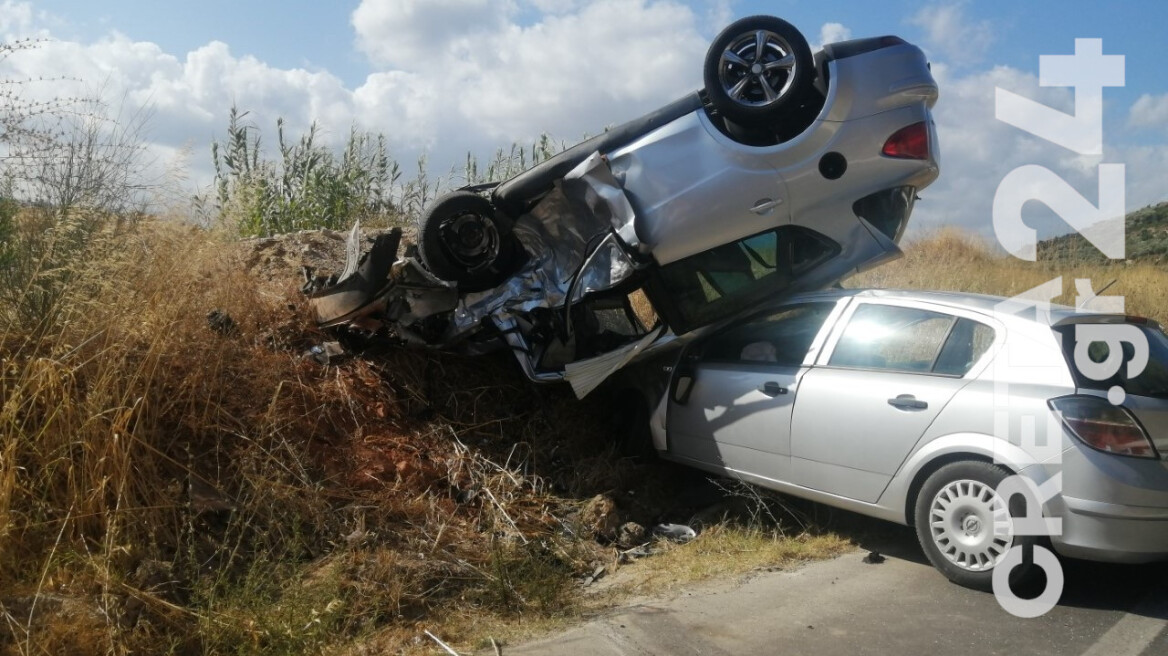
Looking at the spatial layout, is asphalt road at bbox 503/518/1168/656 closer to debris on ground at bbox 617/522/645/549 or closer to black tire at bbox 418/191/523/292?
debris on ground at bbox 617/522/645/549

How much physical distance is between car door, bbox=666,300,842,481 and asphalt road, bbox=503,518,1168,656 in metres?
Result: 0.95

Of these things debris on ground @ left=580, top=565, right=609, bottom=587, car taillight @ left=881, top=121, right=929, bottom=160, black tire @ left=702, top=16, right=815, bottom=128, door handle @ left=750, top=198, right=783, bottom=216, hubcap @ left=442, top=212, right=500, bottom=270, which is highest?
black tire @ left=702, top=16, right=815, bottom=128

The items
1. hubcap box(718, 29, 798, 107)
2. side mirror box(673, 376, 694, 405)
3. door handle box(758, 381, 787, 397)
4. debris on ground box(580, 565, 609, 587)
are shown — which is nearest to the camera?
debris on ground box(580, 565, 609, 587)

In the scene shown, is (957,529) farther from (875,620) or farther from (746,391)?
(746,391)

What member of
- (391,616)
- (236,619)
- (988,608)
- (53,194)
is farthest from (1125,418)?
(53,194)

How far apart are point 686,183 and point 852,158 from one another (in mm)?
1177

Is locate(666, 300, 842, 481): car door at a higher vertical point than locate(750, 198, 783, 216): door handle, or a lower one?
lower

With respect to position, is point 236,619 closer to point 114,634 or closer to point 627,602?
point 114,634

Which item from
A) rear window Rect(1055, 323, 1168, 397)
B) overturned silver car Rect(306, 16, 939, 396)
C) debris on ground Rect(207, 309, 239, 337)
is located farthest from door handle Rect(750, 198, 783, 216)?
debris on ground Rect(207, 309, 239, 337)

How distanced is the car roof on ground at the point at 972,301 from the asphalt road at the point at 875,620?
1450 mm

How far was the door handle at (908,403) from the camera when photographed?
15.8ft

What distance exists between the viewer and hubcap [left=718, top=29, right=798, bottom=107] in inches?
243

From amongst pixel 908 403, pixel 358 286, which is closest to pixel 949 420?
pixel 908 403

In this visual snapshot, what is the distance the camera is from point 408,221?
431 inches
